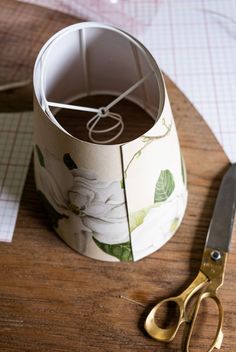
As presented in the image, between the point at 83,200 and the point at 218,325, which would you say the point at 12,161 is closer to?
the point at 83,200

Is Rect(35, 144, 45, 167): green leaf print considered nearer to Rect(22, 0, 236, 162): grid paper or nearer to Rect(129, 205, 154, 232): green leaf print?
Rect(129, 205, 154, 232): green leaf print

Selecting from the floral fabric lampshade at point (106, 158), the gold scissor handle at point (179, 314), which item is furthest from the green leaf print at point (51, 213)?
the gold scissor handle at point (179, 314)

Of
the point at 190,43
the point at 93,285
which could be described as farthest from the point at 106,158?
the point at 190,43

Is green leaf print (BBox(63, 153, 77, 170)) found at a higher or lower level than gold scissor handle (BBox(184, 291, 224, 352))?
higher

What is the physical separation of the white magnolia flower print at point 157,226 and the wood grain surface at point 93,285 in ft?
0.04

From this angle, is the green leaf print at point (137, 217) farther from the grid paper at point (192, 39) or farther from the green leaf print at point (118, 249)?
the grid paper at point (192, 39)

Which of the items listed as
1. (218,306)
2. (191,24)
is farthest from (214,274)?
(191,24)

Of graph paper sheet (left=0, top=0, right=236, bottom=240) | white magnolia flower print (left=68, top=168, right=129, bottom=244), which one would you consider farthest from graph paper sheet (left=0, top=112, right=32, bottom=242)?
white magnolia flower print (left=68, top=168, right=129, bottom=244)

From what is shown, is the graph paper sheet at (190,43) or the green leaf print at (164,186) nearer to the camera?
the green leaf print at (164,186)

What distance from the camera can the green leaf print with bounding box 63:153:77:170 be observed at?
1.36ft

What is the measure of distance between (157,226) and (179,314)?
8 cm

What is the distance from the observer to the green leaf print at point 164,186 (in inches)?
17.4

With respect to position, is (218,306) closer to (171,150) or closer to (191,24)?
(171,150)

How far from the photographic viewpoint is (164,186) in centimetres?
45
